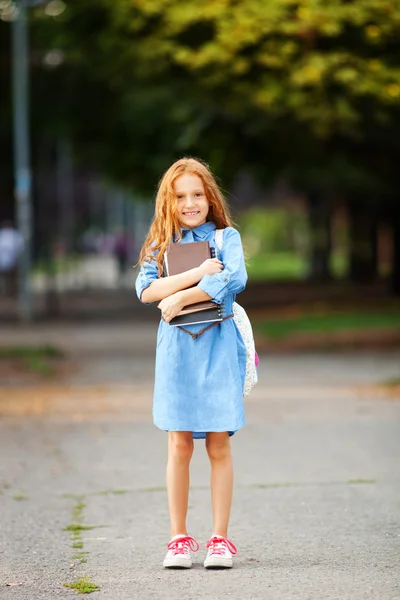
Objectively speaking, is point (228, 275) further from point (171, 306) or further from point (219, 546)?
point (219, 546)

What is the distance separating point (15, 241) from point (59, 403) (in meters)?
28.2

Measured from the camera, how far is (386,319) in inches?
987

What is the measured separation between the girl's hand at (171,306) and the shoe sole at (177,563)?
1.02m

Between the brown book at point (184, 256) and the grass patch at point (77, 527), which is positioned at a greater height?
the brown book at point (184, 256)

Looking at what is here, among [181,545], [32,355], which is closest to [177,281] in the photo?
[181,545]

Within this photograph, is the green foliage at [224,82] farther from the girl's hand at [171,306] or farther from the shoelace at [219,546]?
the shoelace at [219,546]

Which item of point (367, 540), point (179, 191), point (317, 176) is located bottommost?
point (367, 540)

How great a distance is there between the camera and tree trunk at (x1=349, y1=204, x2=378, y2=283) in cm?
4256

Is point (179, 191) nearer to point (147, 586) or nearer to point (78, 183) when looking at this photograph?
point (147, 586)

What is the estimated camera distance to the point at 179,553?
6125 mm

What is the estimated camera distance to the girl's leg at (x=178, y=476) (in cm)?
622

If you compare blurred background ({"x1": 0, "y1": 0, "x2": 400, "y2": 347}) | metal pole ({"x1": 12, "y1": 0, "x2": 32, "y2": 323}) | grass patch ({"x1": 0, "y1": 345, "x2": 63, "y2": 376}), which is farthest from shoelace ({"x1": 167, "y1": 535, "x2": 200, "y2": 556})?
metal pole ({"x1": 12, "y1": 0, "x2": 32, "y2": 323})

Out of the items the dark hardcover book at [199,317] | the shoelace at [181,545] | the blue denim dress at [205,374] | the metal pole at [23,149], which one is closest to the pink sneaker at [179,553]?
the shoelace at [181,545]

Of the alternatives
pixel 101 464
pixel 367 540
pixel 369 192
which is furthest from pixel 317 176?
pixel 367 540
